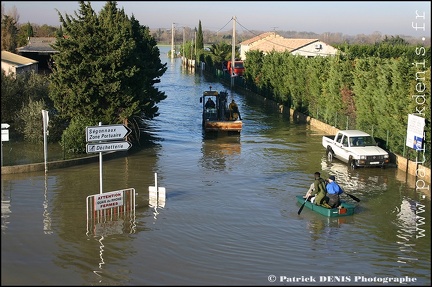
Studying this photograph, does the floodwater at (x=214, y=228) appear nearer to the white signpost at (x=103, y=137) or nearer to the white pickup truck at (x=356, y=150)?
the white pickup truck at (x=356, y=150)

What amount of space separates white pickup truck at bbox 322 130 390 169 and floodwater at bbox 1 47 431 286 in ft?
1.49

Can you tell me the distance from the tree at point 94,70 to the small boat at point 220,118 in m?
6.33

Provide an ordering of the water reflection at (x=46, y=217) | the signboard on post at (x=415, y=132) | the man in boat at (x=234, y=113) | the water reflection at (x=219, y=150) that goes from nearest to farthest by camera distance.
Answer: the water reflection at (x=46, y=217) → the signboard on post at (x=415, y=132) → the water reflection at (x=219, y=150) → the man in boat at (x=234, y=113)

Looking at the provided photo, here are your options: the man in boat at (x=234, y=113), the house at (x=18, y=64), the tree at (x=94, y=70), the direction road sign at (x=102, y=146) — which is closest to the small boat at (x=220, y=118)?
the man in boat at (x=234, y=113)

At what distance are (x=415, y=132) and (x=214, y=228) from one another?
1026 cm

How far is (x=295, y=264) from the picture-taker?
1379 centimetres

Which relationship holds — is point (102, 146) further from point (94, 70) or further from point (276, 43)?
point (276, 43)

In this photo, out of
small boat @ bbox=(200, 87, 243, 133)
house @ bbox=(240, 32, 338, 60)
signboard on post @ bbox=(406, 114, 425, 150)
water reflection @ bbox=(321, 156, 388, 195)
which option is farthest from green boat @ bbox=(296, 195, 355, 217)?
house @ bbox=(240, 32, 338, 60)

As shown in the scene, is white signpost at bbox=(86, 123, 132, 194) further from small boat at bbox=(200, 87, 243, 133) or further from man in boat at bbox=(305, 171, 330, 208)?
small boat at bbox=(200, 87, 243, 133)

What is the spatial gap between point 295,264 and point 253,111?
103 feet

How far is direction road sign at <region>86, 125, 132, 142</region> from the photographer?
16.4 metres

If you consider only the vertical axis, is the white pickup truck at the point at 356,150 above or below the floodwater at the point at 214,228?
above

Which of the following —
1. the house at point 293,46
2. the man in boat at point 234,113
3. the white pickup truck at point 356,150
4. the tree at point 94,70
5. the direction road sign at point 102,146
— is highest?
the house at point 293,46

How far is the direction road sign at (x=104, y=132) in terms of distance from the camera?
16.4 meters
